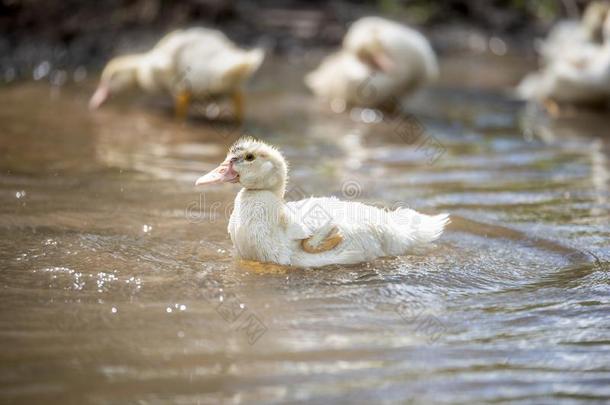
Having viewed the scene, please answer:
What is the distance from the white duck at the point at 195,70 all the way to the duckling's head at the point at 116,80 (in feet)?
0.03

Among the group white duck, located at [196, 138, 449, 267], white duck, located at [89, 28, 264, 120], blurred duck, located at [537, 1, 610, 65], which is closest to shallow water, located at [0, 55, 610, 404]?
white duck, located at [196, 138, 449, 267]

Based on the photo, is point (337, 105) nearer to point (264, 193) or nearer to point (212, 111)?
point (212, 111)

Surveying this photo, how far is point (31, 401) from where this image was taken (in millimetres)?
3373

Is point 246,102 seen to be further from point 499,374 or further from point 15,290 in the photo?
point 499,374

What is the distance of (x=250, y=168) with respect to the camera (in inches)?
201

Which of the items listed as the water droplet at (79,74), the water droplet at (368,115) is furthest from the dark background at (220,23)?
the water droplet at (368,115)

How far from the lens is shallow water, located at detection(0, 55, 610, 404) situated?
365 cm

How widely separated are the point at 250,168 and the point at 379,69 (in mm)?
5178

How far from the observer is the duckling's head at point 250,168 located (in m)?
5.09

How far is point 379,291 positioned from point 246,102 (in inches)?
224

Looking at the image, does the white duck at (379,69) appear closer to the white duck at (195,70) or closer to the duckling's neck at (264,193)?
the white duck at (195,70)

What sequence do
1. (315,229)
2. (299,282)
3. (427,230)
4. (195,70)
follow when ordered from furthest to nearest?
(195,70), (427,230), (315,229), (299,282)

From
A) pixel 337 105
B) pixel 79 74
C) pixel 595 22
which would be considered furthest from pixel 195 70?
pixel 595 22

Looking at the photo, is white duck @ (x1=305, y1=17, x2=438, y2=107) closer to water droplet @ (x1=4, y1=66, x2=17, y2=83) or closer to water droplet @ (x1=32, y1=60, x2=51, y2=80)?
water droplet @ (x1=32, y1=60, x2=51, y2=80)
